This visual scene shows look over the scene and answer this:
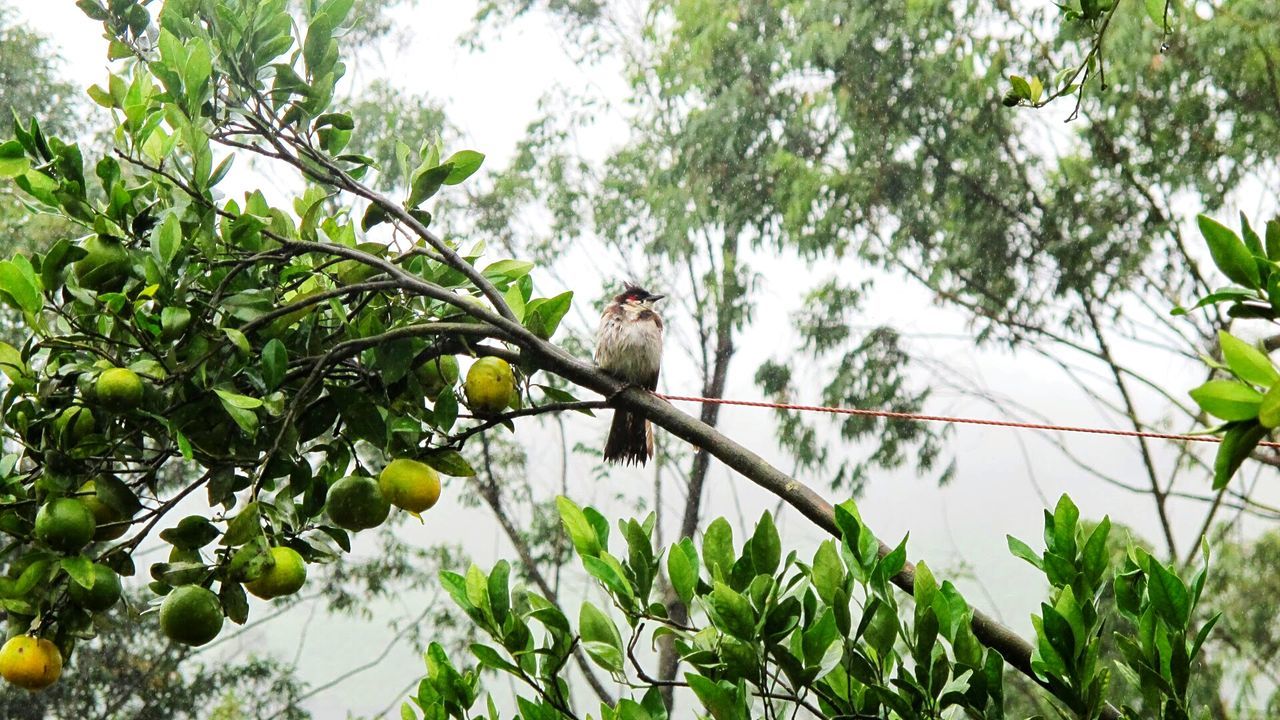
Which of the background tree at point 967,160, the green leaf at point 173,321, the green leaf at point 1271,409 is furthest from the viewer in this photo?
the background tree at point 967,160

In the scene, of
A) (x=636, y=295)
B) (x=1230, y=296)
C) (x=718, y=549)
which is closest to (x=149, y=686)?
(x=636, y=295)

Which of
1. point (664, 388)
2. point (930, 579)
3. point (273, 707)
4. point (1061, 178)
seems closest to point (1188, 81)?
point (1061, 178)

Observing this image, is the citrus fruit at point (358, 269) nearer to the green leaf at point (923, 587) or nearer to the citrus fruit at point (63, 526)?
the citrus fruit at point (63, 526)

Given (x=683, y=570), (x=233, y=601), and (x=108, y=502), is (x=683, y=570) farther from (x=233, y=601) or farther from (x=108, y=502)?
(x=108, y=502)

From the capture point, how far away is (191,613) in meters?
0.86

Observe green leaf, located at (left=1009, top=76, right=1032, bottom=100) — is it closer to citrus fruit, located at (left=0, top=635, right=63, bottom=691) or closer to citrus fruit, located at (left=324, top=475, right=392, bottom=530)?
citrus fruit, located at (left=324, top=475, right=392, bottom=530)

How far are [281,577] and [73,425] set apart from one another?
0.22 meters

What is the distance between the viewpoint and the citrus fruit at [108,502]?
0.94 meters

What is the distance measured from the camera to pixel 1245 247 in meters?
0.51

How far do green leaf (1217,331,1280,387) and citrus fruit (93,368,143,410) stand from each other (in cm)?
78

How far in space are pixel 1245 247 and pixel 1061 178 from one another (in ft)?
13.5

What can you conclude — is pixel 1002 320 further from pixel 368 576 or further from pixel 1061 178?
pixel 368 576

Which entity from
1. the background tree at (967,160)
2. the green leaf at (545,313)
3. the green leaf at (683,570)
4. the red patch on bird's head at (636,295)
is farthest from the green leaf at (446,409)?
the background tree at (967,160)

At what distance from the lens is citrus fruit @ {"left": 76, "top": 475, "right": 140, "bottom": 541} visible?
940 mm
